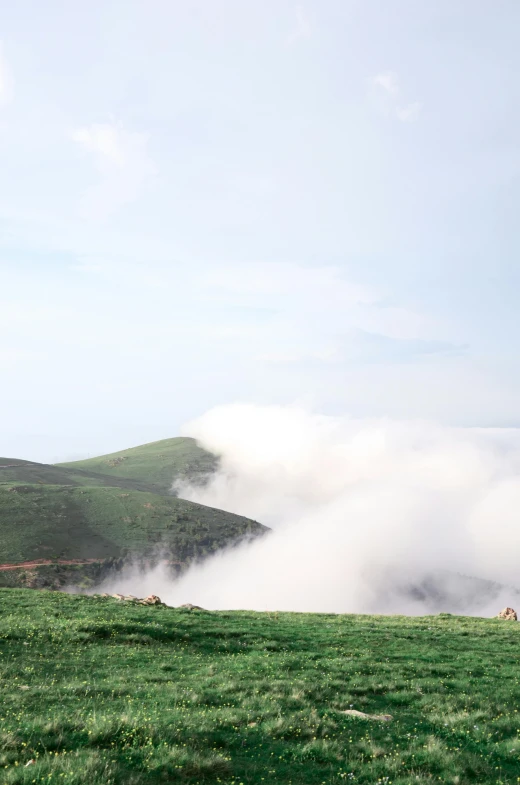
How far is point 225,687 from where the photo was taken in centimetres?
1777

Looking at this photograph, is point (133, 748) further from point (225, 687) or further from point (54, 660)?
point (54, 660)

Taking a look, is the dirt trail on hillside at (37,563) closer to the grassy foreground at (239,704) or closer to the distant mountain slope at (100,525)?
the distant mountain slope at (100,525)

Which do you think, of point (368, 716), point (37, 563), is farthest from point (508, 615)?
point (37, 563)

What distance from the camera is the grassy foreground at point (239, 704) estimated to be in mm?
11078

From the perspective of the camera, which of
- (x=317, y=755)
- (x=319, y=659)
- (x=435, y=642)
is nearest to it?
(x=317, y=755)

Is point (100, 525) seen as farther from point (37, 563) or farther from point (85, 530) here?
point (37, 563)

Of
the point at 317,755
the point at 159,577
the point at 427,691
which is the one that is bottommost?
the point at 159,577

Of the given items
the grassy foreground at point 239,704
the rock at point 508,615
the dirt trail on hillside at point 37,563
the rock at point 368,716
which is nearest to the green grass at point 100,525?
the dirt trail on hillside at point 37,563

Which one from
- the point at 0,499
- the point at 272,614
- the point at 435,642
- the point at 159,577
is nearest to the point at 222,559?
the point at 159,577

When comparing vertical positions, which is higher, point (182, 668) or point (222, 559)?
point (182, 668)

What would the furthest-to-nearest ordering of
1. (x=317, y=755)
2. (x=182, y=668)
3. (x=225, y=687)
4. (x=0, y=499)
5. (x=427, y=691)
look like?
(x=0, y=499) → (x=182, y=668) → (x=427, y=691) → (x=225, y=687) → (x=317, y=755)

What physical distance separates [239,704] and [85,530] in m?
141

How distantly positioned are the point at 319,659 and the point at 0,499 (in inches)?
5520

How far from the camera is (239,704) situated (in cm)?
1599
